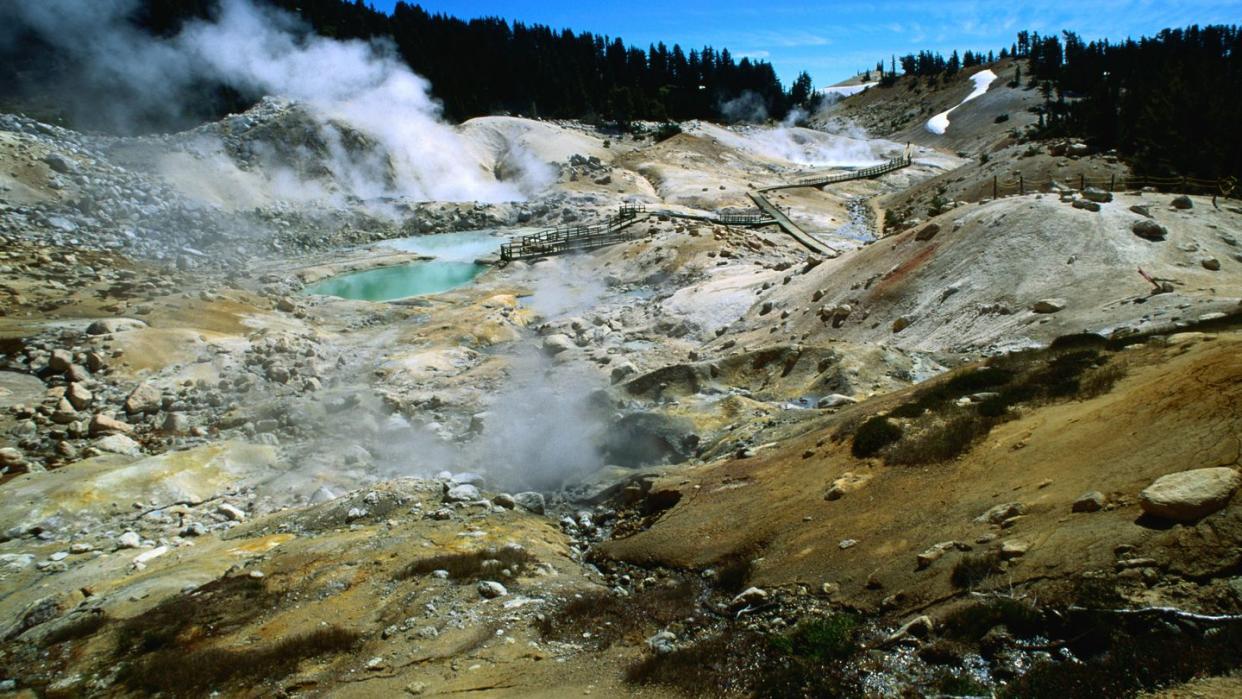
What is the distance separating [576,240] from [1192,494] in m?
40.1

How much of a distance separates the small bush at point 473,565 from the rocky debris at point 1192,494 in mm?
7932

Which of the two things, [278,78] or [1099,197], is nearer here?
[1099,197]

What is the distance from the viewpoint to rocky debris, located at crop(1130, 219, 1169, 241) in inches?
742

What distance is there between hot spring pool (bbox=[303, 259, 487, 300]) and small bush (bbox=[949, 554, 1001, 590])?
111 ft

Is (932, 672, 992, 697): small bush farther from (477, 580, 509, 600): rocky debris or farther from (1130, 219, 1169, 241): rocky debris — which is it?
(1130, 219, 1169, 241): rocky debris

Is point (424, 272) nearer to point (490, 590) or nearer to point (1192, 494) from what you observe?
point (490, 590)

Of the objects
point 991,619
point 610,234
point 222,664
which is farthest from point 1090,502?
point 610,234

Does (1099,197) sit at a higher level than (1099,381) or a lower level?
higher

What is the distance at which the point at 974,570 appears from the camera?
734 cm

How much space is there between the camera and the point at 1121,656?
18.0 feet

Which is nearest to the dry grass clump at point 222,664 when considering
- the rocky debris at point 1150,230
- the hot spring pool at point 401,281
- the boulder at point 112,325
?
the boulder at point 112,325

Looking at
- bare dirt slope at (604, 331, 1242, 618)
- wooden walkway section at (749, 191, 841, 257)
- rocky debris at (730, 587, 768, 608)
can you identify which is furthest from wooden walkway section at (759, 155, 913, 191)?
rocky debris at (730, 587, 768, 608)

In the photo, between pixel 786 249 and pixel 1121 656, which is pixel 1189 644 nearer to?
pixel 1121 656

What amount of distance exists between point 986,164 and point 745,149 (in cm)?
3396
